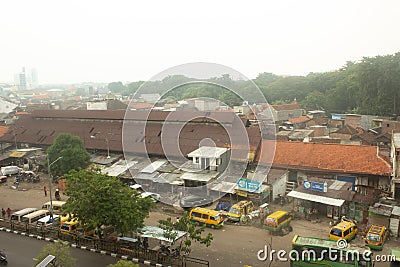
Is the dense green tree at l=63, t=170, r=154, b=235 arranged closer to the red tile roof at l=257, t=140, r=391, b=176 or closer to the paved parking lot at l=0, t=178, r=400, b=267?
the paved parking lot at l=0, t=178, r=400, b=267

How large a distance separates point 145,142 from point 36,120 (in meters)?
14.6

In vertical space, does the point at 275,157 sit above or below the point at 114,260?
above

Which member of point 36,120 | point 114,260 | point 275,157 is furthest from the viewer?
point 36,120

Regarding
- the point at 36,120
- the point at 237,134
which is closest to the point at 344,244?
the point at 237,134

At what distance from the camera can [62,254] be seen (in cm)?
979

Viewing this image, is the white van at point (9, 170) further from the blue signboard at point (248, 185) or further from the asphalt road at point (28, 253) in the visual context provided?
the blue signboard at point (248, 185)

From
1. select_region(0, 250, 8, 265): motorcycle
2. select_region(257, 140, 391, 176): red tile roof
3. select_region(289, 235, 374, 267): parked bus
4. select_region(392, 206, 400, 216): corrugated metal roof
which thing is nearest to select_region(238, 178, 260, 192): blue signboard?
select_region(257, 140, 391, 176): red tile roof

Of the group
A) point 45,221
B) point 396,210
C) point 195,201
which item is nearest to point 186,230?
point 195,201

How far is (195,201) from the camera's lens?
17781mm

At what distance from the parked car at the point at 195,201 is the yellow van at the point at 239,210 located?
1900mm

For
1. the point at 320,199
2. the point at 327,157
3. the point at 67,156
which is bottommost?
the point at 320,199

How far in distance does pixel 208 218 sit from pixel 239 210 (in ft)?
5.33

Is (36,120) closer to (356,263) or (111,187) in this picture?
(111,187)

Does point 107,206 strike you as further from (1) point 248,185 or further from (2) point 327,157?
(2) point 327,157
